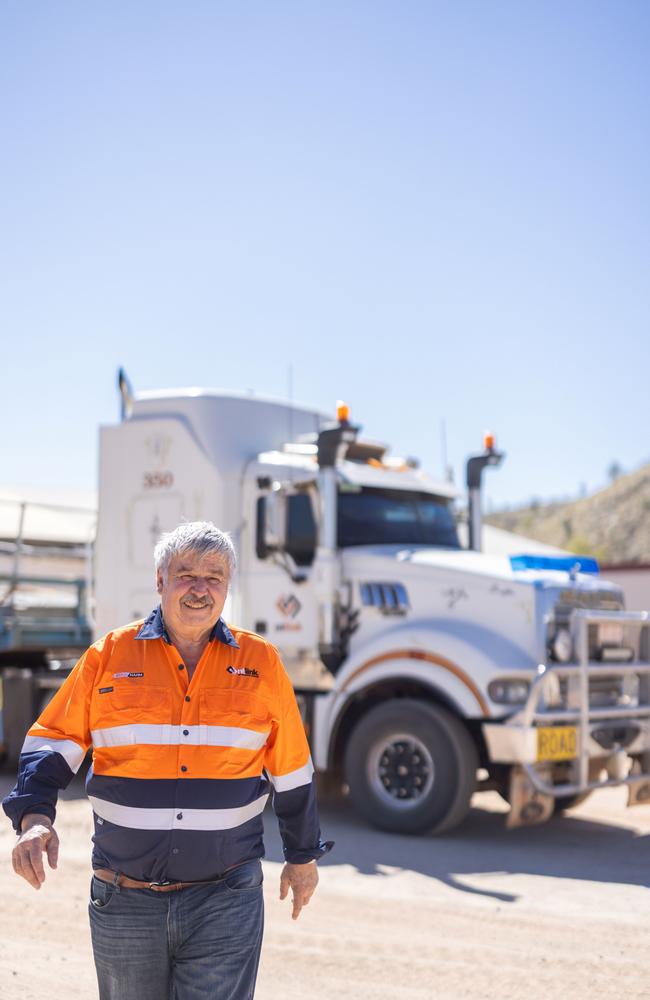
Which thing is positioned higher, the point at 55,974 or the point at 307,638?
the point at 307,638

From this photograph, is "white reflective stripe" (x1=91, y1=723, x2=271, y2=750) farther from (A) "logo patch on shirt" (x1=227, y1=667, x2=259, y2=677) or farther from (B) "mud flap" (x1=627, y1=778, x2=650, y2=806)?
(B) "mud flap" (x1=627, y1=778, x2=650, y2=806)

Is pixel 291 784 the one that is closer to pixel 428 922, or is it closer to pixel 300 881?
pixel 300 881

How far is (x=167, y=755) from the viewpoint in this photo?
2.84m

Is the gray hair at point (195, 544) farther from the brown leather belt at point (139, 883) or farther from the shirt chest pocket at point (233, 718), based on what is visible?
the brown leather belt at point (139, 883)

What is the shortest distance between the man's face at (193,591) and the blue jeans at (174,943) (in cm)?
67

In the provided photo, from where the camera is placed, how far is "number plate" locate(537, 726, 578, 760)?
24.2ft

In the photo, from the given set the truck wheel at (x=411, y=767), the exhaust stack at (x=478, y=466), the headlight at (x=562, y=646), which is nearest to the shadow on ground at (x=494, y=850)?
the truck wheel at (x=411, y=767)

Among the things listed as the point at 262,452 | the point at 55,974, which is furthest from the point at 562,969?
the point at 262,452

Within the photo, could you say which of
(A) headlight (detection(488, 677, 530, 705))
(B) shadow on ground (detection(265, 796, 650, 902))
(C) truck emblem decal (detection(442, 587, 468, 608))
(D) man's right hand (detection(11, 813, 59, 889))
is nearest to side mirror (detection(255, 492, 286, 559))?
(C) truck emblem decal (detection(442, 587, 468, 608))

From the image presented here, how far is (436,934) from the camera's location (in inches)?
213

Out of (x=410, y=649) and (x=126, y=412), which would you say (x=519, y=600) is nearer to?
(x=410, y=649)

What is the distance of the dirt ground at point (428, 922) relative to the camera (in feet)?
15.2

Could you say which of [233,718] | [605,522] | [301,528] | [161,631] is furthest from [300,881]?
[605,522]

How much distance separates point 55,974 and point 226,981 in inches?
89.1
